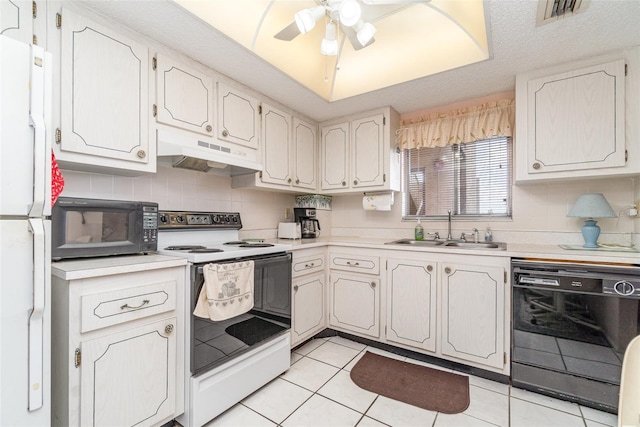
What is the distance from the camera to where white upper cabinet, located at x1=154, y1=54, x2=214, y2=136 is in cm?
176

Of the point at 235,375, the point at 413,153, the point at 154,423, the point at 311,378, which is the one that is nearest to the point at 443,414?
the point at 311,378

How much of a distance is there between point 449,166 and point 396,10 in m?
1.42

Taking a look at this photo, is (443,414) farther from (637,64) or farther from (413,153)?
(637,64)

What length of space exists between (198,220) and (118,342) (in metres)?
1.03

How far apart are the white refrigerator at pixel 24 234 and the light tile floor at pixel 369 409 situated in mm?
910

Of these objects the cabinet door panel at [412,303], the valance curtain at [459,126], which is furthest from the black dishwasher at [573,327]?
the valance curtain at [459,126]

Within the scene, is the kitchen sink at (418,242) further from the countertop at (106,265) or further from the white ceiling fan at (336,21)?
the countertop at (106,265)

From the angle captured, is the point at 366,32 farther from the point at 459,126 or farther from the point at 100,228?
the point at 100,228

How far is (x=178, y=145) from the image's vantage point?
175 centimetres

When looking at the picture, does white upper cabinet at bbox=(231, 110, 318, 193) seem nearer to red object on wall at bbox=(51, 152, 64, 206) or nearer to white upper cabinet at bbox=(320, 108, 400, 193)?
white upper cabinet at bbox=(320, 108, 400, 193)

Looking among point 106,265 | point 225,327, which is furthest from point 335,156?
point 106,265

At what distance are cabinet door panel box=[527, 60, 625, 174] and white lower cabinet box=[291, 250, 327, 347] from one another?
1.83 metres

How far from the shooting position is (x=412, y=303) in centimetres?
229

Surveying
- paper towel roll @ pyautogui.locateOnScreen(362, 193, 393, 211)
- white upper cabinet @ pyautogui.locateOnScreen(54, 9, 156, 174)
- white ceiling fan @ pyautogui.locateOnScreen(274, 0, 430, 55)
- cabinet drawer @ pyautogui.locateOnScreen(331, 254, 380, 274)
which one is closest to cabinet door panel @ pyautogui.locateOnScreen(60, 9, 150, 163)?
white upper cabinet @ pyautogui.locateOnScreen(54, 9, 156, 174)
